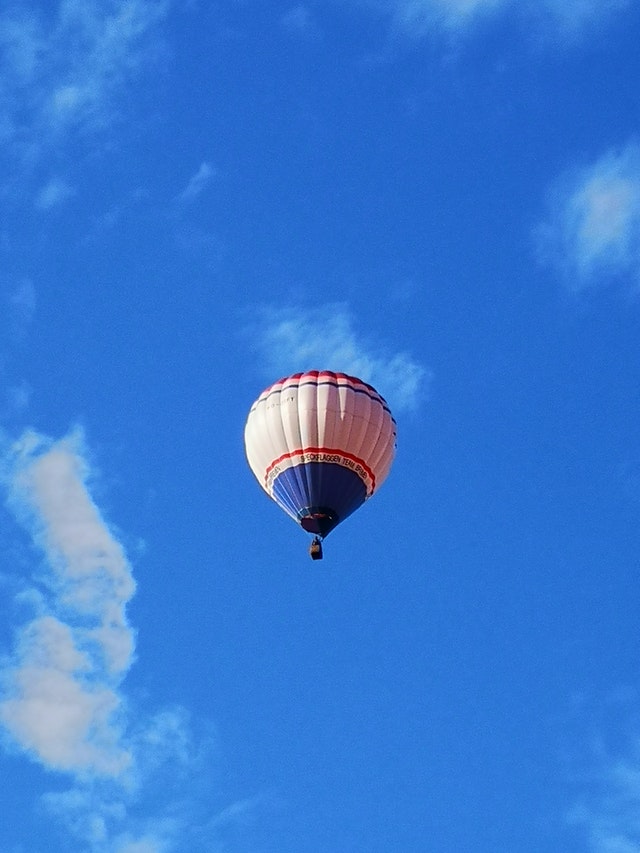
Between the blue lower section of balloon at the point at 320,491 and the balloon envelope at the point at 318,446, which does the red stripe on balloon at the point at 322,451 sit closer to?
the balloon envelope at the point at 318,446

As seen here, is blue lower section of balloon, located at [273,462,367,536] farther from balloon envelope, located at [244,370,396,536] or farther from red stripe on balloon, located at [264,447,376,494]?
red stripe on balloon, located at [264,447,376,494]

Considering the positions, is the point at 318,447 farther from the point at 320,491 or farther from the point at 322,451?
the point at 320,491

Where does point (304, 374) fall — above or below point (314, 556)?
above

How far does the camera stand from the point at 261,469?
6862cm

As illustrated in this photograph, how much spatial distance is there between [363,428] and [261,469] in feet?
9.86

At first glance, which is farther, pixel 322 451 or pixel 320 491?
pixel 320 491

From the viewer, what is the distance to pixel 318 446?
67.5 meters

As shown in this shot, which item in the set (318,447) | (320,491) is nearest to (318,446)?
(318,447)

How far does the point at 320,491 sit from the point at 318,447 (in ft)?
3.87

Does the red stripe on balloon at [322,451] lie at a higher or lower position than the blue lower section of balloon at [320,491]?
higher

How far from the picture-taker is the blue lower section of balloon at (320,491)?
67625 mm

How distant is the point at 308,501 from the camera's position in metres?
67.8

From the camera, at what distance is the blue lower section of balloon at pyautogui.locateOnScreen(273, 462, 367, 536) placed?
6762 centimetres

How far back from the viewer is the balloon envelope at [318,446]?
67625 mm
